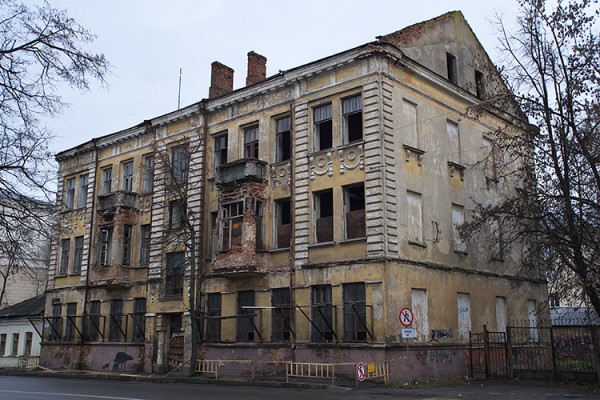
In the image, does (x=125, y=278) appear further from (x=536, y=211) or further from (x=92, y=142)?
(x=536, y=211)

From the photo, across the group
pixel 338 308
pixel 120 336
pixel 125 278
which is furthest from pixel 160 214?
pixel 338 308

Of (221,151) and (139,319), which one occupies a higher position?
(221,151)

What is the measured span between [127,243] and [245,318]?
33.6 feet

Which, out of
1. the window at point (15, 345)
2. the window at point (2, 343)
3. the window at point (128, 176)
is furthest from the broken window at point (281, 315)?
the window at point (2, 343)

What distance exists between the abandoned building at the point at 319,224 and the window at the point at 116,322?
0.12 metres

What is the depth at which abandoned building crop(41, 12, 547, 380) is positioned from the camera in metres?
24.5

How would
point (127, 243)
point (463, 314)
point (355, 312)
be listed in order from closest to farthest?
point (355, 312) < point (463, 314) < point (127, 243)

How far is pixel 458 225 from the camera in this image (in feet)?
89.3

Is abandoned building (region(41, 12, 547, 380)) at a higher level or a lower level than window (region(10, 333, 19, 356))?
higher

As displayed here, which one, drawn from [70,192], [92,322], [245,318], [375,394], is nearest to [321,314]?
[245,318]

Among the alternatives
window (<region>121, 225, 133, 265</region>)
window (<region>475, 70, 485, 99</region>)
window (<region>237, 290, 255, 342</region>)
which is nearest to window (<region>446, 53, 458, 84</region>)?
window (<region>475, 70, 485, 99</region>)

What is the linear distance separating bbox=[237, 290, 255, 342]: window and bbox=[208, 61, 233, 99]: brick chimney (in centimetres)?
1165

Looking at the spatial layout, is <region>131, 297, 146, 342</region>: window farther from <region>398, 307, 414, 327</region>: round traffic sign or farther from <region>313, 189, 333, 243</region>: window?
<region>398, 307, 414, 327</region>: round traffic sign

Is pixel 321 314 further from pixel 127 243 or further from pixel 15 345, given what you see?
pixel 15 345
